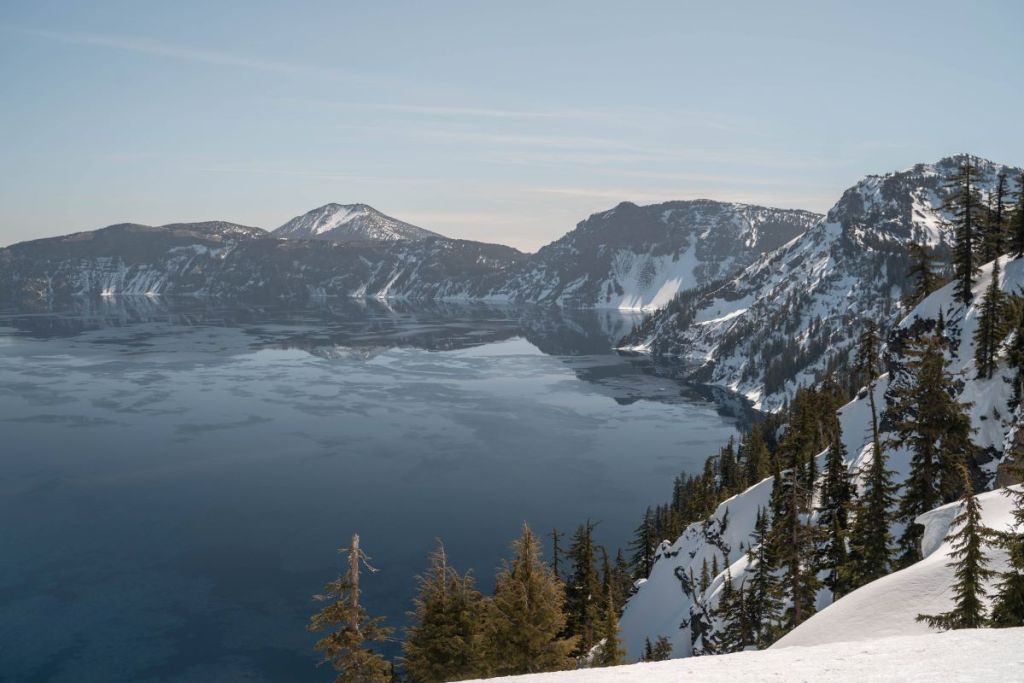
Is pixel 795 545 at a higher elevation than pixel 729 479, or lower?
higher

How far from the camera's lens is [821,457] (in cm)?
7119

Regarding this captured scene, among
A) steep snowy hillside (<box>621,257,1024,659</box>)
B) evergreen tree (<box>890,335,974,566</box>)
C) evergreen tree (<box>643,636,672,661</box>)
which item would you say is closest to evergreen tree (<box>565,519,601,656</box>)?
evergreen tree (<box>643,636,672,661</box>)

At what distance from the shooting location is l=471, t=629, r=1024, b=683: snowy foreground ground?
48.2 ft

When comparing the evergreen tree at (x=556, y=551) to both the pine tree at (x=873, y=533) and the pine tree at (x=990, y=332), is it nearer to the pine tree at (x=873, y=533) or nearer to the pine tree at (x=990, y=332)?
the pine tree at (x=873, y=533)

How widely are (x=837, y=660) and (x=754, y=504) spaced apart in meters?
53.8

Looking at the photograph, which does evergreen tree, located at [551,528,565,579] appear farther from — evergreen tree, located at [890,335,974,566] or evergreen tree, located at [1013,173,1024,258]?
evergreen tree, located at [1013,173,1024,258]

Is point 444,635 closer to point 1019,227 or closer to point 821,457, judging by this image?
point 821,457

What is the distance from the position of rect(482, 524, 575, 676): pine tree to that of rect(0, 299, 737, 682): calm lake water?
3912 centimetres

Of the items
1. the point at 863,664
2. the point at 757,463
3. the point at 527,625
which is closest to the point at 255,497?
the point at 757,463

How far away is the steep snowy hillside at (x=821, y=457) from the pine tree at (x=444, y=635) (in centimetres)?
3084

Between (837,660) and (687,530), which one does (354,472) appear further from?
(837,660)

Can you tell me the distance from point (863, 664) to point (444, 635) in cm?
1888

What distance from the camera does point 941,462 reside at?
39.1 meters

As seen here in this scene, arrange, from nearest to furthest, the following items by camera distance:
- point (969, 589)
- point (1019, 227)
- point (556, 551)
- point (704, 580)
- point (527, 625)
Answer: point (969, 589) < point (527, 625) < point (556, 551) < point (704, 580) < point (1019, 227)
